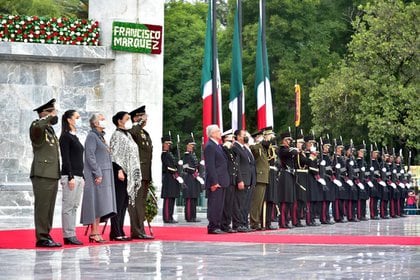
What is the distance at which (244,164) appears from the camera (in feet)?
67.7

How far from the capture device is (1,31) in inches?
1022

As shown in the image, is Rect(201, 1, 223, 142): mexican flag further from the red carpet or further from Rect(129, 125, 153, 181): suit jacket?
Rect(129, 125, 153, 181): suit jacket

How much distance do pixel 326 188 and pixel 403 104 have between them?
24.0 m

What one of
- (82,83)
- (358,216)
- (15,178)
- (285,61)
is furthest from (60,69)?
(285,61)

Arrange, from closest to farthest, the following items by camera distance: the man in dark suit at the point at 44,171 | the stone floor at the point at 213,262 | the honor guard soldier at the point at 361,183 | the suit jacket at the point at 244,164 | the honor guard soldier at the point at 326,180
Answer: the stone floor at the point at 213,262, the man in dark suit at the point at 44,171, the suit jacket at the point at 244,164, the honor guard soldier at the point at 326,180, the honor guard soldier at the point at 361,183

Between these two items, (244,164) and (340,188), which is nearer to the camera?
(244,164)

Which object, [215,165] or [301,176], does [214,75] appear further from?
[215,165]

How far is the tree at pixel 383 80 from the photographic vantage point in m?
48.3

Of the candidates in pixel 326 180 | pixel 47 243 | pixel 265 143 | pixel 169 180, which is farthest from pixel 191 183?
pixel 47 243

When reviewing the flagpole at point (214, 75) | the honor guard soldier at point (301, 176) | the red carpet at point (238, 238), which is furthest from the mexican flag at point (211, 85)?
the red carpet at point (238, 238)

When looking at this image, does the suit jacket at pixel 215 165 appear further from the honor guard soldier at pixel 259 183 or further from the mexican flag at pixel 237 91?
the mexican flag at pixel 237 91

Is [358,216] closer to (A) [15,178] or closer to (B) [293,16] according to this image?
(A) [15,178]

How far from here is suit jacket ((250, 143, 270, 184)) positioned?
21.5 m

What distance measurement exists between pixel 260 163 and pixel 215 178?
2058 mm
